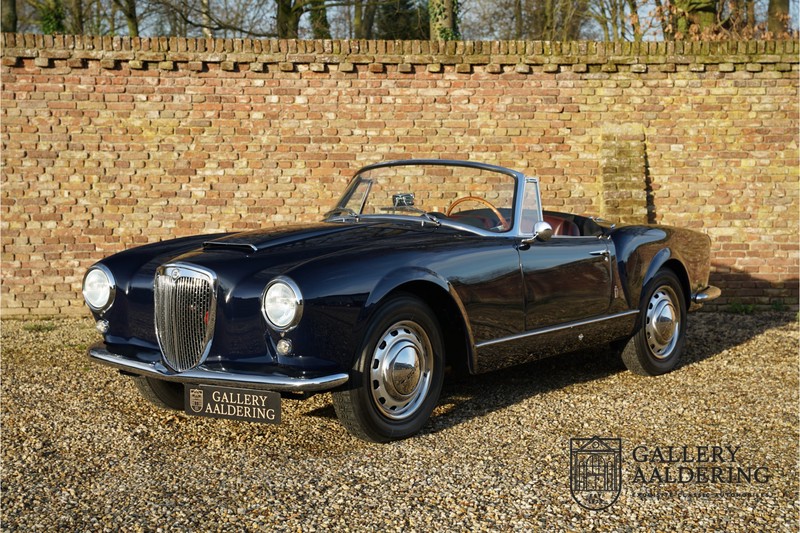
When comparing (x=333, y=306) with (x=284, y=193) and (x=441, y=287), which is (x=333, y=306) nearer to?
(x=441, y=287)

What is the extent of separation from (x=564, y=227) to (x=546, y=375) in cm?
108

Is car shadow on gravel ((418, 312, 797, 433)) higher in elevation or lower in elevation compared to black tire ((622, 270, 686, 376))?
lower

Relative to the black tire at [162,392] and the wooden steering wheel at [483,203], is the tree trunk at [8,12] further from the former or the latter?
the wooden steering wheel at [483,203]

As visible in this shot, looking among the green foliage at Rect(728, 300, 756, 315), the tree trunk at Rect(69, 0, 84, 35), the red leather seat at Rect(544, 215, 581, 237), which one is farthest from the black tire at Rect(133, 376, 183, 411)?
the tree trunk at Rect(69, 0, 84, 35)

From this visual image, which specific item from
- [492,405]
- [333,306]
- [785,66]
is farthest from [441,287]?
[785,66]

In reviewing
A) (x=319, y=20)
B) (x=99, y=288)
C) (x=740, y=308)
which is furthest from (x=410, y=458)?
(x=319, y=20)

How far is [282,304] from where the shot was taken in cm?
392

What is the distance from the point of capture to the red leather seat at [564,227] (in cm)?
616

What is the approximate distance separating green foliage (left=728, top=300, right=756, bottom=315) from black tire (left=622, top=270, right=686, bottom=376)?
3.47 metres

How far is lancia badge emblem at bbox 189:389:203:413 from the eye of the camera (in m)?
4.11

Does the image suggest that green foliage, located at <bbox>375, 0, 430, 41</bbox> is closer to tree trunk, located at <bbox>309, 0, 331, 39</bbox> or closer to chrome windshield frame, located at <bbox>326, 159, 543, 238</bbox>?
tree trunk, located at <bbox>309, 0, 331, 39</bbox>

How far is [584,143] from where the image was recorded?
9531 millimetres

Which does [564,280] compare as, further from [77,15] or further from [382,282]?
[77,15]

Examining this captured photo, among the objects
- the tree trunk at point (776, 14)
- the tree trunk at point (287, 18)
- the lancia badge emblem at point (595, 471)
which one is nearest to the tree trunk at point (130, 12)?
the tree trunk at point (287, 18)
